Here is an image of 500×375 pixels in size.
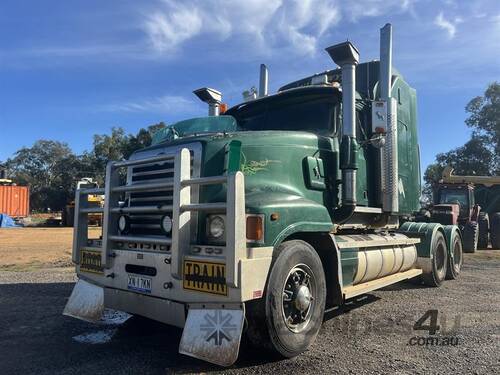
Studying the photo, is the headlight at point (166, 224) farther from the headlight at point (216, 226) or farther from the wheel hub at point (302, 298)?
the wheel hub at point (302, 298)

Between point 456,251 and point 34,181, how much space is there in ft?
266

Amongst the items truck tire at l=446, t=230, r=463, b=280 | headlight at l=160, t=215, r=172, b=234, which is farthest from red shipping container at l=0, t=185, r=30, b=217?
headlight at l=160, t=215, r=172, b=234

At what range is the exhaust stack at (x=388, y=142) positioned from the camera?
7051 mm

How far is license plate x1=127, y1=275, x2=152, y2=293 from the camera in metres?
4.56

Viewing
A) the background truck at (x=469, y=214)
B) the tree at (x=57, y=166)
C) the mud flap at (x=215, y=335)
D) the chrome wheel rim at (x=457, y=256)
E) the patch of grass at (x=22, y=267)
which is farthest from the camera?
the tree at (x=57, y=166)

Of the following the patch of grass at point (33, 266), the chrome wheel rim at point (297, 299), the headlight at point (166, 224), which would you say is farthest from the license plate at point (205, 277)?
the patch of grass at point (33, 266)

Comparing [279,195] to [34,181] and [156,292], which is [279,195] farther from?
[34,181]

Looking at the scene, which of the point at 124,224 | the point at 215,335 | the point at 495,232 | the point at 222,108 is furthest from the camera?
the point at 495,232

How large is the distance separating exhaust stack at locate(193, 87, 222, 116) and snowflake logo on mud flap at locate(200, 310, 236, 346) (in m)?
4.56

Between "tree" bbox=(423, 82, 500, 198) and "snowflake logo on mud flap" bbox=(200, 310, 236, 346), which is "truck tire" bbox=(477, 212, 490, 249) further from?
"tree" bbox=(423, 82, 500, 198)

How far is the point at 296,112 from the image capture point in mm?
6570

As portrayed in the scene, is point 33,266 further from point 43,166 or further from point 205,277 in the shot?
point 43,166

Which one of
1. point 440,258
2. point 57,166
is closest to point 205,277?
point 440,258

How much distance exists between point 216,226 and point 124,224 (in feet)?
4.09
